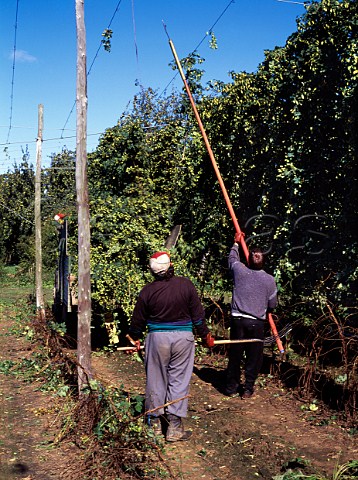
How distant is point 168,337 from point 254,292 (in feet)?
5.69

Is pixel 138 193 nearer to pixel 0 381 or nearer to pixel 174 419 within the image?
pixel 0 381

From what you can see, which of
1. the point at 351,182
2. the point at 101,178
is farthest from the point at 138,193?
the point at 351,182

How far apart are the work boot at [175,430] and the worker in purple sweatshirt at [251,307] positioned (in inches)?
66.1

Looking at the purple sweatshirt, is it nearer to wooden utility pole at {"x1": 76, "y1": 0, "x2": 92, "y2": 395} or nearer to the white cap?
the white cap

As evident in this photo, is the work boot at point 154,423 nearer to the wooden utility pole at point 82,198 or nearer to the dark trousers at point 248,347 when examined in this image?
the wooden utility pole at point 82,198

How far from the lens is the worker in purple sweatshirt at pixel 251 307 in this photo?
769 centimetres

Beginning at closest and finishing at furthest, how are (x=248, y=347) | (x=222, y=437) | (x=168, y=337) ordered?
(x=168, y=337)
(x=222, y=437)
(x=248, y=347)

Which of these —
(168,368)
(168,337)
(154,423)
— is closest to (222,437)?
(154,423)

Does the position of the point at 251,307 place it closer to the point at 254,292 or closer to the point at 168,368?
the point at 254,292

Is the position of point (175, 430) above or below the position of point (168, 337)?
below

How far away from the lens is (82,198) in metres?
7.26

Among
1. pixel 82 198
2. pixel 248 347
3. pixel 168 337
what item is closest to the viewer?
pixel 168 337

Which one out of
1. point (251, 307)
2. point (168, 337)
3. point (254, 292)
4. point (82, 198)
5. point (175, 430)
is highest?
point (82, 198)

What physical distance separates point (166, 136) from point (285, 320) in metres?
4.30
